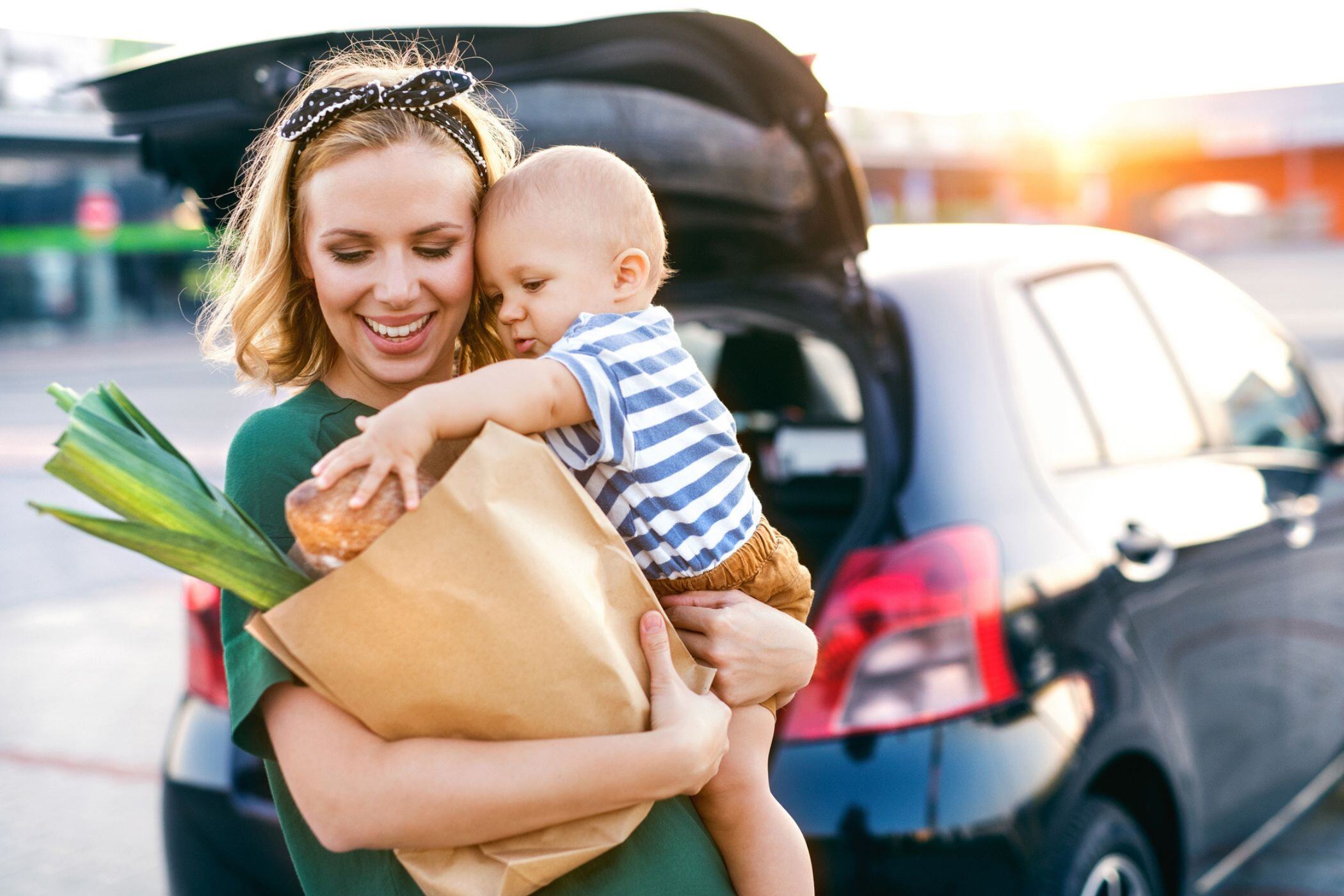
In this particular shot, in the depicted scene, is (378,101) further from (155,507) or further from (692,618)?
(692,618)

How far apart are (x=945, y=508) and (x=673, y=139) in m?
0.86

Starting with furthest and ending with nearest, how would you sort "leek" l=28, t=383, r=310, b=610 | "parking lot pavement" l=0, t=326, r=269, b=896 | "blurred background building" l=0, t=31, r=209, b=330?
"blurred background building" l=0, t=31, r=209, b=330 → "parking lot pavement" l=0, t=326, r=269, b=896 → "leek" l=28, t=383, r=310, b=610

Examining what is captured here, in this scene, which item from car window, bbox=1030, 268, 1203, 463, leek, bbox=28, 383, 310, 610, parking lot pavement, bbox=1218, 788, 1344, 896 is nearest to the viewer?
leek, bbox=28, 383, 310, 610

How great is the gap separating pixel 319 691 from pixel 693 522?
1.40ft

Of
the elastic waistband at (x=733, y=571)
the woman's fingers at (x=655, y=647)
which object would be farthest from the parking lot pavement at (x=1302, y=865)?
the woman's fingers at (x=655, y=647)

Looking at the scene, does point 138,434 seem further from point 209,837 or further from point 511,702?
point 209,837

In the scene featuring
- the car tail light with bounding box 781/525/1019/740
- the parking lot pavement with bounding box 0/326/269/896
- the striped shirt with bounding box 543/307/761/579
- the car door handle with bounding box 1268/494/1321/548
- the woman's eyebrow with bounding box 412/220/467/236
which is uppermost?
the woman's eyebrow with bounding box 412/220/467/236

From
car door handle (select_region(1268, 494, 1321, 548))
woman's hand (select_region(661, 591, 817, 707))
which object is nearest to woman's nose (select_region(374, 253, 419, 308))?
woman's hand (select_region(661, 591, 817, 707))

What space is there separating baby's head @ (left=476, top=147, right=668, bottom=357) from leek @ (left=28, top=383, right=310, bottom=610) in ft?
1.39

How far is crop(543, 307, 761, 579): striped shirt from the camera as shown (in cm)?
125

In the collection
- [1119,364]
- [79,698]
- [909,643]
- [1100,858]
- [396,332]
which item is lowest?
[79,698]

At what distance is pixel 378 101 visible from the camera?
4.48 ft

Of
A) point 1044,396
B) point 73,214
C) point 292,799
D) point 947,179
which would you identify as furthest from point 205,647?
point 947,179

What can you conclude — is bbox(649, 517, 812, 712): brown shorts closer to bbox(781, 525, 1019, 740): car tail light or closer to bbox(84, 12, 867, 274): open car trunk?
bbox(781, 525, 1019, 740): car tail light
